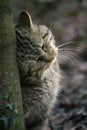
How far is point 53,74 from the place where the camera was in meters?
4.69

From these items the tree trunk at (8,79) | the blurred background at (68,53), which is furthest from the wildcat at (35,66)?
the blurred background at (68,53)

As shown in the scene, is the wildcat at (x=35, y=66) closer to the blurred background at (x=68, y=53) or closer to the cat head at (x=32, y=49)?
the cat head at (x=32, y=49)

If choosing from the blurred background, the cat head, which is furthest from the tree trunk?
the blurred background

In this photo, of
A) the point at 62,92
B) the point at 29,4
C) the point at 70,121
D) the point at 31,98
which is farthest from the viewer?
the point at 29,4

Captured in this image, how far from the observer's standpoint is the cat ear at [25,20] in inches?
164

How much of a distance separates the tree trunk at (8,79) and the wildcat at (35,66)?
0.36ft

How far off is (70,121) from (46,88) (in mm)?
1263

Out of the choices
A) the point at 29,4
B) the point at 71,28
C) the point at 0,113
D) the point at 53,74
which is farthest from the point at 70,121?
the point at 29,4

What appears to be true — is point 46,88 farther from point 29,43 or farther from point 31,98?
point 29,43

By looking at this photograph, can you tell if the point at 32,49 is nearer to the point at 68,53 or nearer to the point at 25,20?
the point at 25,20

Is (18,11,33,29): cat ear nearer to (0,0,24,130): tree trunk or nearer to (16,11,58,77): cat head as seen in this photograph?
(16,11,58,77): cat head

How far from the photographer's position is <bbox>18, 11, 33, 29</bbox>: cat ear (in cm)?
417

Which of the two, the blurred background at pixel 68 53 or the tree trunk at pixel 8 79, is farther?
the blurred background at pixel 68 53

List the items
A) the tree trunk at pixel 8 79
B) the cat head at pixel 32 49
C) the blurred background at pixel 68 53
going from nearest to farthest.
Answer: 1. the tree trunk at pixel 8 79
2. the cat head at pixel 32 49
3. the blurred background at pixel 68 53
